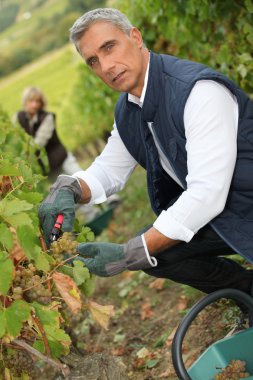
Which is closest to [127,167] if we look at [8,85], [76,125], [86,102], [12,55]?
[86,102]

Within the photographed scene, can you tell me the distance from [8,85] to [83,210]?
59.4 meters

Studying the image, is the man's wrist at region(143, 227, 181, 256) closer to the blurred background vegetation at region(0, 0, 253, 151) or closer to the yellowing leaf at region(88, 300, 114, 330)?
the yellowing leaf at region(88, 300, 114, 330)

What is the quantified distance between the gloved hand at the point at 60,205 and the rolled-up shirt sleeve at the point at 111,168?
8.1 inches

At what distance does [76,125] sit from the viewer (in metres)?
14.5

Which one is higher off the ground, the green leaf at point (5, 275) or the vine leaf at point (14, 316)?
the green leaf at point (5, 275)

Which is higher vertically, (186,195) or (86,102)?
(186,195)

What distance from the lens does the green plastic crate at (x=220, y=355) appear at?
2.18m

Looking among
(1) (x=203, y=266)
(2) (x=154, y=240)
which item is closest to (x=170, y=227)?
(2) (x=154, y=240)

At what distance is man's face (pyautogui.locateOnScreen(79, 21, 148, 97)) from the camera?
92.3 inches

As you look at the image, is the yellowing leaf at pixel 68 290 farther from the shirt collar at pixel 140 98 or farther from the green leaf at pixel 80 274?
the shirt collar at pixel 140 98

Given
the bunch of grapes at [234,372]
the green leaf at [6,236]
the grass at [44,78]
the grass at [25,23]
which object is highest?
the green leaf at [6,236]

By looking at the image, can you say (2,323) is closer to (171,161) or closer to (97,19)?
(171,161)

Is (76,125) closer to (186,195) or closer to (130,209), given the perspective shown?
(130,209)

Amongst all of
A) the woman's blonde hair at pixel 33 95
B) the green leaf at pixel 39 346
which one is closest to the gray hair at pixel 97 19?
the green leaf at pixel 39 346
